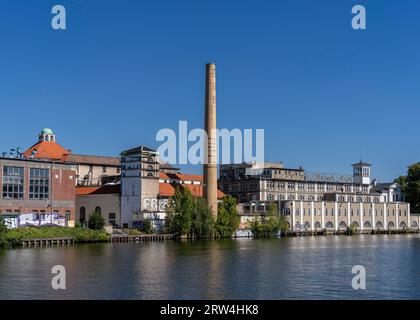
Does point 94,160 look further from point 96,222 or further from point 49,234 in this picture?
point 49,234

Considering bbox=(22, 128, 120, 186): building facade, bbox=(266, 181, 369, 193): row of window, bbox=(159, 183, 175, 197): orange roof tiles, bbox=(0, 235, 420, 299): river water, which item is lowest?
bbox=(0, 235, 420, 299): river water

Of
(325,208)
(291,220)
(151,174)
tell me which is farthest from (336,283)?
(325,208)

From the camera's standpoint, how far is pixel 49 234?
79312mm

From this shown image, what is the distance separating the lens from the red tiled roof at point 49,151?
354 ft

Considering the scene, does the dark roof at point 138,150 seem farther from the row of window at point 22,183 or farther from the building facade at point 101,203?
the row of window at point 22,183

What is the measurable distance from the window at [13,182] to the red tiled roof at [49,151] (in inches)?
942

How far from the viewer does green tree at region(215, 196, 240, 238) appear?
9500cm

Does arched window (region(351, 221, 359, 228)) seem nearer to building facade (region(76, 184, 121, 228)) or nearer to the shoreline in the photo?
the shoreline

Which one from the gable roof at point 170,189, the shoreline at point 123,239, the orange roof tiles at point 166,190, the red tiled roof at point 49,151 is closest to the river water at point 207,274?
the shoreline at point 123,239

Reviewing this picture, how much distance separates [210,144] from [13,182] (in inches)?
1074

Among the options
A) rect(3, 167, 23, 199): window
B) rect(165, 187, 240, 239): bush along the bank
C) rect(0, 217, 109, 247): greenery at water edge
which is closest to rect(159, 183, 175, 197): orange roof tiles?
rect(165, 187, 240, 239): bush along the bank

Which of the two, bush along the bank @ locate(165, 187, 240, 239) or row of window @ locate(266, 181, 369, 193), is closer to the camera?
bush along the bank @ locate(165, 187, 240, 239)

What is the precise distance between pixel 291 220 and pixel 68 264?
204 feet
